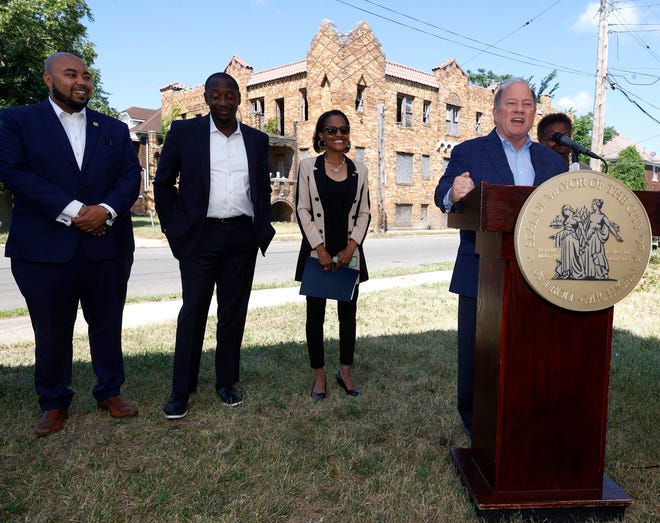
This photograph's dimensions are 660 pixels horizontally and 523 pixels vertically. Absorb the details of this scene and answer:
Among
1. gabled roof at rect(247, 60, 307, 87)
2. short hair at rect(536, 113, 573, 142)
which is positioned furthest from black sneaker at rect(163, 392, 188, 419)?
gabled roof at rect(247, 60, 307, 87)

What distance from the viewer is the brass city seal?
6.59 feet

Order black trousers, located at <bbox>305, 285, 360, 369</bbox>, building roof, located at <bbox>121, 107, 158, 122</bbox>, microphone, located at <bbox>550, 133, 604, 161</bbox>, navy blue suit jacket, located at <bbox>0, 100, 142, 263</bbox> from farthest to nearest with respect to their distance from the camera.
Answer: building roof, located at <bbox>121, 107, 158, 122</bbox> < black trousers, located at <bbox>305, 285, 360, 369</bbox> < navy blue suit jacket, located at <bbox>0, 100, 142, 263</bbox> < microphone, located at <bbox>550, 133, 604, 161</bbox>

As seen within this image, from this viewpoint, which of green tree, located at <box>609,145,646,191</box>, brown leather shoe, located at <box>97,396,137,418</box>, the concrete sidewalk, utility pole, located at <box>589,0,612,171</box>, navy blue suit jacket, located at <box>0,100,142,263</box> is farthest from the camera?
green tree, located at <box>609,145,646,191</box>

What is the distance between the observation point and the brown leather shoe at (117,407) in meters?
3.48

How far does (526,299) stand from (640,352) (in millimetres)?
3830

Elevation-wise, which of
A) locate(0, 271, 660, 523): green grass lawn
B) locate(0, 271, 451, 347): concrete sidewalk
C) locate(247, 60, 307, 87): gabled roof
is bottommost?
locate(0, 271, 451, 347): concrete sidewalk

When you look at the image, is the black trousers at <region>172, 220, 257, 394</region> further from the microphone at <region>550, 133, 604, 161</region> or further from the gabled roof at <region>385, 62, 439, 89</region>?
the gabled roof at <region>385, 62, 439, 89</region>

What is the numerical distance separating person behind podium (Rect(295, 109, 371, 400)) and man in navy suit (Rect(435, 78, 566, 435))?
105 centimetres

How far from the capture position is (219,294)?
383cm

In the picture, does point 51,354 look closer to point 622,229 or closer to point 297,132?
point 622,229

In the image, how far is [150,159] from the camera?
105ft

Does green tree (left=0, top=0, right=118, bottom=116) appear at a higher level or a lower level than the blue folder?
higher

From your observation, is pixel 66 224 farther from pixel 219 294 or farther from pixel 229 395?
pixel 229 395

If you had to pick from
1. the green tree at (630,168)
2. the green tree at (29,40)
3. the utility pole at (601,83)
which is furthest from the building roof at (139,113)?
the utility pole at (601,83)
